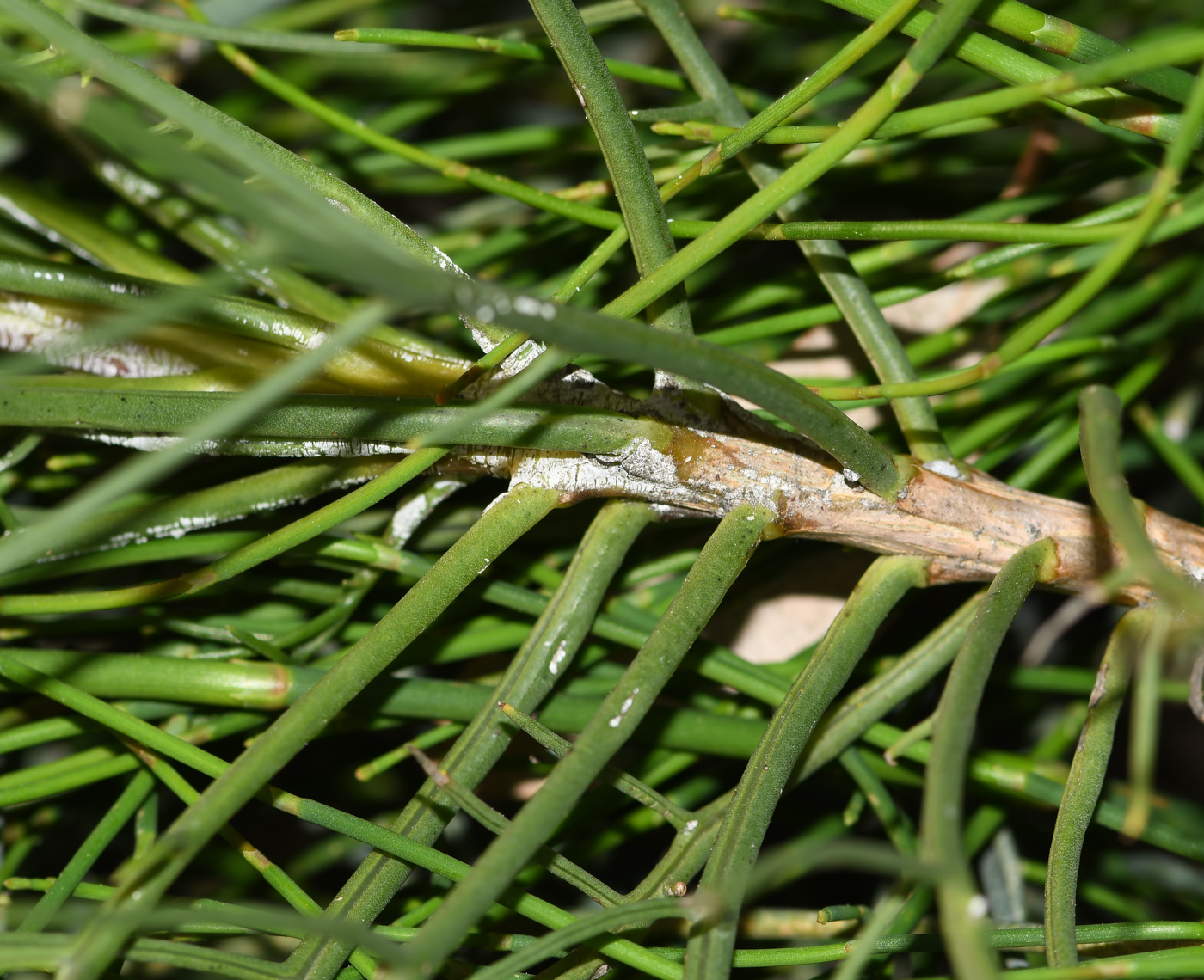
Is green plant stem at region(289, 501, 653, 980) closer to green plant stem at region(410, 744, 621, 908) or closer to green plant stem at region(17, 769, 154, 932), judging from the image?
green plant stem at region(410, 744, 621, 908)

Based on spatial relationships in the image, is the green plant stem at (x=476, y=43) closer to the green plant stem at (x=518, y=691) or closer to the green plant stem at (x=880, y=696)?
the green plant stem at (x=518, y=691)

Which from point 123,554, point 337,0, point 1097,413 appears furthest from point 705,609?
point 337,0

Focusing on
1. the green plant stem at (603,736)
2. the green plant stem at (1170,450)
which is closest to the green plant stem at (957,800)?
the green plant stem at (603,736)

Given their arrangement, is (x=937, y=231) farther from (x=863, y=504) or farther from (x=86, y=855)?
(x=86, y=855)

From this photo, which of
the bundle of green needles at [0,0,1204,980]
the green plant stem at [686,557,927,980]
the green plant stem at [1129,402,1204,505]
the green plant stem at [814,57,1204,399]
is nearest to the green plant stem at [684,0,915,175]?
the bundle of green needles at [0,0,1204,980]

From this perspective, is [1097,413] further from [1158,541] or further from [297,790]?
[297,790]
